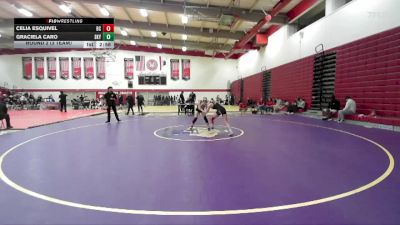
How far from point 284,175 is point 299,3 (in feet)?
47.8

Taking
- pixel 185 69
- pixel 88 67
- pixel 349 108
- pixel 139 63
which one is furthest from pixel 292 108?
pixel 88 67

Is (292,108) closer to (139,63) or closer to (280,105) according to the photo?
(280,105)

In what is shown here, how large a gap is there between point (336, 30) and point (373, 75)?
3509 mm

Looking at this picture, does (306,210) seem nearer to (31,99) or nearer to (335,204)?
(335,204)

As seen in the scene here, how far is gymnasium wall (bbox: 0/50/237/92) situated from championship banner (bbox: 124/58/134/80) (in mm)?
424

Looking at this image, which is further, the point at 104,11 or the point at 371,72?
the point at 104,11

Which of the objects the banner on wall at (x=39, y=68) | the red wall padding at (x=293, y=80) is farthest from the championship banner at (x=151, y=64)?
the red wall padding at (x=293, y=80)

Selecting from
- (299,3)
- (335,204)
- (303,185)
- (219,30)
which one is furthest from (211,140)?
(219,30)

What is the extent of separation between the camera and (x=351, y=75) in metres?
11.7

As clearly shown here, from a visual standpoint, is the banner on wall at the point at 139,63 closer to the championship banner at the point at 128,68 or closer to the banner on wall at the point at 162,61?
the championship banner at the point at 128,68

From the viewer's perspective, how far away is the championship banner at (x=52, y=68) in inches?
1273

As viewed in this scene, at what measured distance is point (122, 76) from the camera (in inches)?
1316

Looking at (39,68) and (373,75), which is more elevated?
(39,68)
